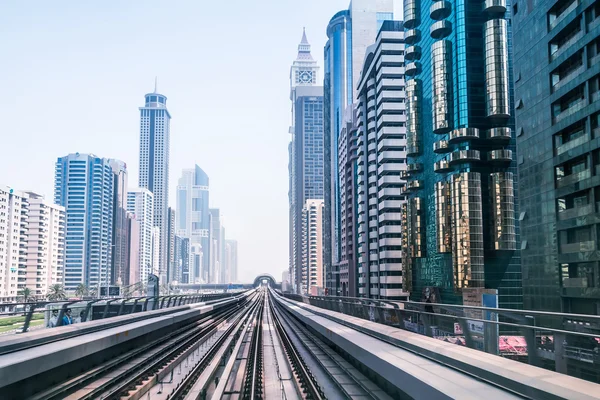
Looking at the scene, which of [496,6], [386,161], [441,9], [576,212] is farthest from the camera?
[386,161]

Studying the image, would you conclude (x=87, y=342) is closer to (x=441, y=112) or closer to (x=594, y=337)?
(x=594, y=337)

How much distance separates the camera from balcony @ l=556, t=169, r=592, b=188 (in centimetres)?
4293

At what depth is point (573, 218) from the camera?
44594mm

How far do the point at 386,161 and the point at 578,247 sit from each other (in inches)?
2277

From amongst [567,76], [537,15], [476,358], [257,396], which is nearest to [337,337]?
[257,396]

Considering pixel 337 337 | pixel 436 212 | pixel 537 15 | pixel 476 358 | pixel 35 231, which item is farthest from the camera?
pixel 35 231

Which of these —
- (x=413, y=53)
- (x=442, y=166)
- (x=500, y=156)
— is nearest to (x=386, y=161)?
(x=413, y=53)

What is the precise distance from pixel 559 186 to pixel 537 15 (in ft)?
53.0

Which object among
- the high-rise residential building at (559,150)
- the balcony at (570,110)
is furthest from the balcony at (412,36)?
the balcony at (570,110)

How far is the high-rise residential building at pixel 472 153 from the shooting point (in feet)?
231

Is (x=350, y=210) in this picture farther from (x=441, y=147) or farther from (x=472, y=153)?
(x=472, y=153)

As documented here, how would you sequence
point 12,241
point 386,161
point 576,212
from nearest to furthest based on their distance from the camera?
point 576,212
point 386,161
point 12,241

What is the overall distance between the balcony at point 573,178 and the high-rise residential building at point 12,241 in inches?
5818

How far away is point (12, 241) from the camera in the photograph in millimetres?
163000
